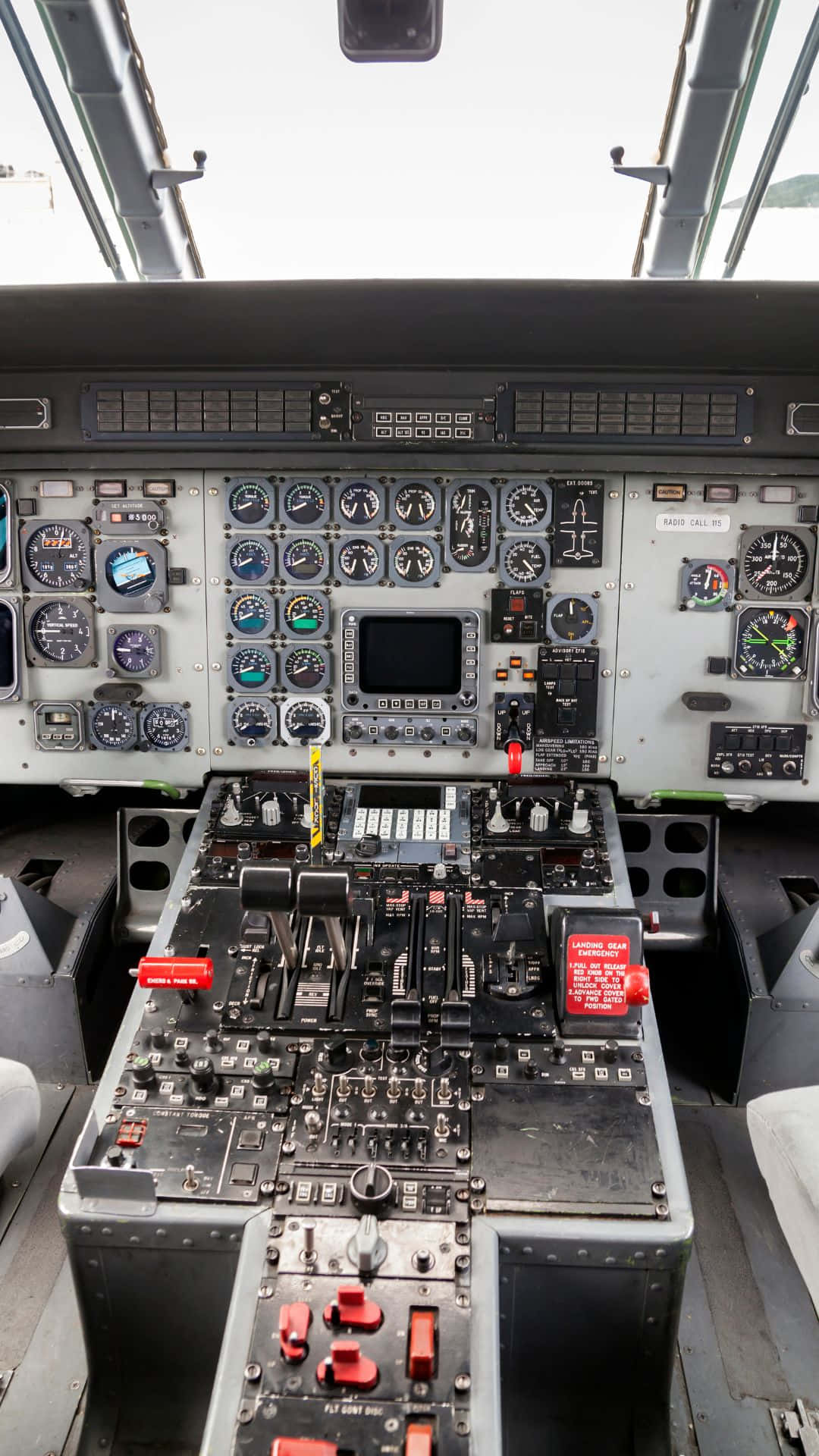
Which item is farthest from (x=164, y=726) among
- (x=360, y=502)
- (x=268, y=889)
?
(x=268, y=889)

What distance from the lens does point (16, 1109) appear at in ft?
7.54

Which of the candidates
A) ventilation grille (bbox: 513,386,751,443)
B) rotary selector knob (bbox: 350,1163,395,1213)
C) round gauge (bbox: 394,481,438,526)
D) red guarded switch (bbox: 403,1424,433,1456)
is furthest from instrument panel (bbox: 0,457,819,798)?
red guarded switch (bbox: 403,1424,433,1456)

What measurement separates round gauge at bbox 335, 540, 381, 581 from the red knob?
152cm

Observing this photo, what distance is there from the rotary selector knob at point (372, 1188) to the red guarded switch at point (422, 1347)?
0.70ft

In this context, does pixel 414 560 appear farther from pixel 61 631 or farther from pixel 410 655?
pixel 61 631

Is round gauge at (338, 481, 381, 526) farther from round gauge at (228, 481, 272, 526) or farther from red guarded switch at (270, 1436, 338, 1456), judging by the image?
red guarded switch at (270, 1436, 338, 1456)

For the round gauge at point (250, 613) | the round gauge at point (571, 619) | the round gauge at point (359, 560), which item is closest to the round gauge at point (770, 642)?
the round gauge at point (571, 619)

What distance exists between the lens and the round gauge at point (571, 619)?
3143mm

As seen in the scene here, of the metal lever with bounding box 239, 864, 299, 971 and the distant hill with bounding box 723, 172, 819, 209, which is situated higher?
the distant hill with bounding box 723, 172, 819, 209

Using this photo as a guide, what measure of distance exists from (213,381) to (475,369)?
79 cm

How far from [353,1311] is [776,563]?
2426 millimetres

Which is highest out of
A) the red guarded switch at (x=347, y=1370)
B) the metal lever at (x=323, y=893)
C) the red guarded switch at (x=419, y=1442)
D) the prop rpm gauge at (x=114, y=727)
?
the prop rpm gauge at (x=114, y=727)

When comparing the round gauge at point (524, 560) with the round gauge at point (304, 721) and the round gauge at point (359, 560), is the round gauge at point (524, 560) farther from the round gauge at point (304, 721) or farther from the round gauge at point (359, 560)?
the round gauge at point (304, 721)

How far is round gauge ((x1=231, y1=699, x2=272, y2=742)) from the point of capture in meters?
3.26
